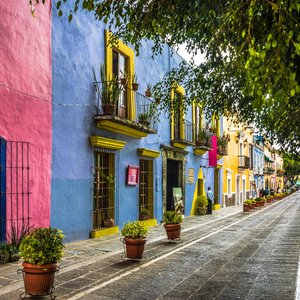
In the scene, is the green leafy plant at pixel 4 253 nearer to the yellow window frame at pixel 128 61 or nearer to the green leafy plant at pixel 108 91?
the green leafy plant at pixel 108 91

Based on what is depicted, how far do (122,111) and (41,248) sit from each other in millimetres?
8088

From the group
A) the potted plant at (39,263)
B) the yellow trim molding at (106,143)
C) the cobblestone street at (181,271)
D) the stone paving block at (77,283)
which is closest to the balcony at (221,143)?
the yellow trim molding at (106,143)

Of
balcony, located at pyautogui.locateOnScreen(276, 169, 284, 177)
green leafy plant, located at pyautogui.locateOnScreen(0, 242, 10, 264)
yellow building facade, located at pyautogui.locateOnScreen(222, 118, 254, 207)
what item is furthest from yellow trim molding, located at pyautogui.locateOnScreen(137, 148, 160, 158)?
balcony, located at pyautogui.locateOnScreen(276, 169, 284, 177)

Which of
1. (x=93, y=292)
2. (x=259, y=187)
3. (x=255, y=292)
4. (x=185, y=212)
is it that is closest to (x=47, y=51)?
(x=93, y=292)

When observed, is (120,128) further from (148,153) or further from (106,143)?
(148,153)

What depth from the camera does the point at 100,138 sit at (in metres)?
11.5

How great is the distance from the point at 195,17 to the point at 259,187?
150 ft

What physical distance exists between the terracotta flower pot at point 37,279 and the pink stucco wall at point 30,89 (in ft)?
10.3

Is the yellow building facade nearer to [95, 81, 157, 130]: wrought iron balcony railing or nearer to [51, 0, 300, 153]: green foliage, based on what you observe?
[95, 81, 157, 130]: wrought iron balcony railing

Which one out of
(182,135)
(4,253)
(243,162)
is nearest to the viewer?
(4,253)

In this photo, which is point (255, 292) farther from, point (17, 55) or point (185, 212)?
point (185, 212)

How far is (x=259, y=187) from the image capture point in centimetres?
4881

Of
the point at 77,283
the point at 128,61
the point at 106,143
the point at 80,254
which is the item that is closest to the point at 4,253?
the point at 80,254

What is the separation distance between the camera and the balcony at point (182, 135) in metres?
18.1
